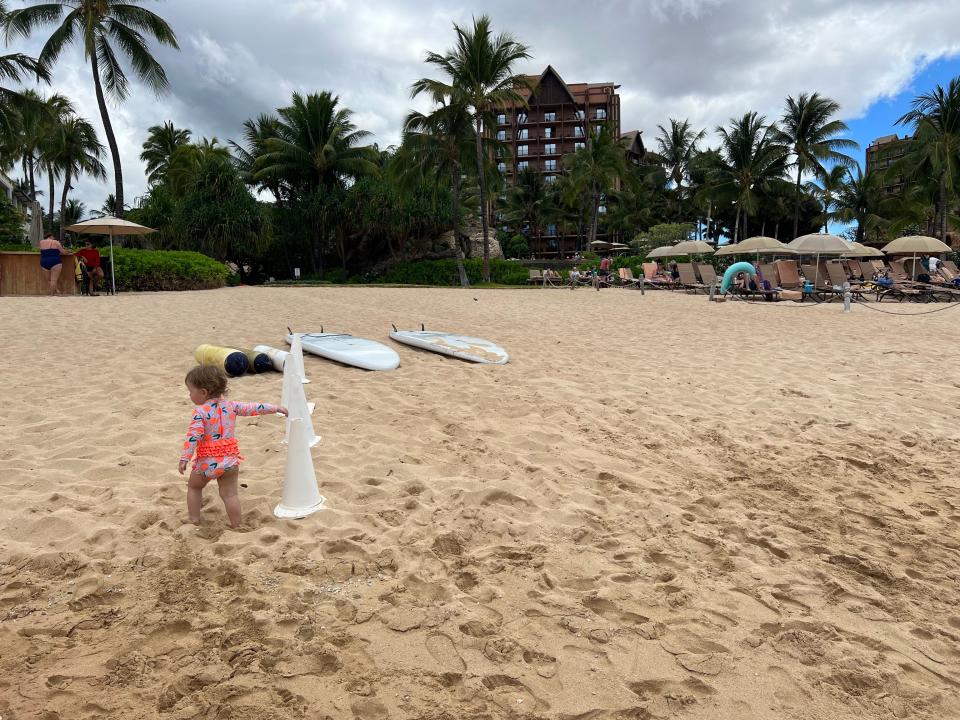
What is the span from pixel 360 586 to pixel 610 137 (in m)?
38.6

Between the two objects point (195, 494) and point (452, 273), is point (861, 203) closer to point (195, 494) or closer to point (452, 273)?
point (452, 273)

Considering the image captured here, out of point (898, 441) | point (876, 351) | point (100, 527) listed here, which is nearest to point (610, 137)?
point (876, 351)

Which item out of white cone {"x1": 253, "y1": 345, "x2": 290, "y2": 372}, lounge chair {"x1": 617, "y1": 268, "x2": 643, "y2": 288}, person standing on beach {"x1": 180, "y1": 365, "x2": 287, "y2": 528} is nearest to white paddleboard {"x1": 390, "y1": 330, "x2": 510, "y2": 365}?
white cone {"x1": 253, "y1": 345, "x2": 290, "y2": 372}

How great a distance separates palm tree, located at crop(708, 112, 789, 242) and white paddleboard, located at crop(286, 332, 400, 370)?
3518cm

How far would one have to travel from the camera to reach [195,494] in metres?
2.89

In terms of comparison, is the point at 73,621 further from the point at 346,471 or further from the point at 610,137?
the point at 610,137

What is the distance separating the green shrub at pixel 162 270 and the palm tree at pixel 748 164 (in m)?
30.6

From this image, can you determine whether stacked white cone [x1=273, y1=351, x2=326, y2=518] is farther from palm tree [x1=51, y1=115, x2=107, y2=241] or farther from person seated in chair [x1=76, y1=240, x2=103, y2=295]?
palm tree [x1=51, y1=115, x2=107, y2=241]

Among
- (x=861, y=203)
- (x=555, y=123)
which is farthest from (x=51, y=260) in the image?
(x=555, y=123)

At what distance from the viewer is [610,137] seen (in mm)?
36844

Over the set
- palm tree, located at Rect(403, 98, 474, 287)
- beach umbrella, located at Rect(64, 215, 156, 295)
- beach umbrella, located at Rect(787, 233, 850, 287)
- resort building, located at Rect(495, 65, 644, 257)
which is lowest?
beach umbrella, located at Rect(787, 233, 850, 287)

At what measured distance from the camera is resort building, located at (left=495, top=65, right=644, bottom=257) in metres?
62.4

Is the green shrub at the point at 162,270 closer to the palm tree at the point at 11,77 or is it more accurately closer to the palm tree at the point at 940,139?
the palm tree at the point at 11,77

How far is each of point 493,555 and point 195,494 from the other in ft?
4.95
